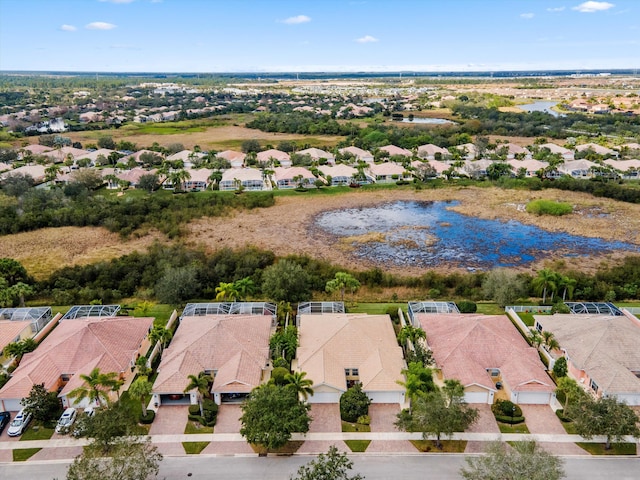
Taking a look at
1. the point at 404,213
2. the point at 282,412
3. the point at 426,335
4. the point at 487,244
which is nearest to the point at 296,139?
the point at 404,213

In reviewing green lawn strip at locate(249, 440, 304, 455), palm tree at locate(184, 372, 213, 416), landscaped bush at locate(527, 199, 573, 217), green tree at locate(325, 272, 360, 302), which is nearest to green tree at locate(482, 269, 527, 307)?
green tree at locate(325, 272, 360, 302)

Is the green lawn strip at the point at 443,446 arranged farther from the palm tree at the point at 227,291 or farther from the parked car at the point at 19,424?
the parked car at the point at 19,424

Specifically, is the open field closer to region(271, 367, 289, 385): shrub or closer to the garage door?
region(271, 367, 289, 385): shrub

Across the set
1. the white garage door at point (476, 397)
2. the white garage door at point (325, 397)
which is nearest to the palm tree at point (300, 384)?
the white garage door at point (325, 397)

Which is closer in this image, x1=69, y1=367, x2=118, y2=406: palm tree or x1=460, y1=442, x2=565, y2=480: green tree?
x1=460, y1=442, x2=565, y2=480: green tree

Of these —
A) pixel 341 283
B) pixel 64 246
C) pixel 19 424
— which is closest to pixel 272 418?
pixel 19 424
